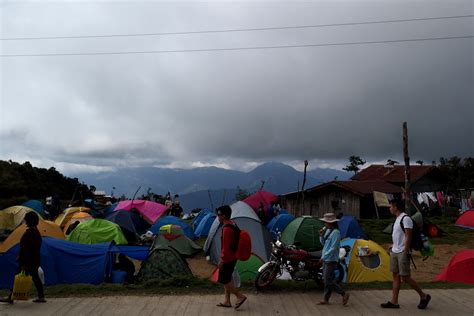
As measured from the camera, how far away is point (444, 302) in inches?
279

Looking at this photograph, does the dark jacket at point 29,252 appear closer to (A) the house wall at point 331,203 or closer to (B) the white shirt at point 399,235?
(B) the white shirt at point 399,235

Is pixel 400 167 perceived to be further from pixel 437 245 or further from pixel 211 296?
pixel 211 296

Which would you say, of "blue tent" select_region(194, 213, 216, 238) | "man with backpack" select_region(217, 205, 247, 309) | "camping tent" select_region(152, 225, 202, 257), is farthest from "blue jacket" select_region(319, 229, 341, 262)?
"blue tent" select_region(194, 213, 216, 238)

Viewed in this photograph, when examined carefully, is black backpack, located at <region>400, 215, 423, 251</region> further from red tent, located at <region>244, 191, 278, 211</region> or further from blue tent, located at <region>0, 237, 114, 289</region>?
red tent, located at <region>244, 191, 278, 211</region>

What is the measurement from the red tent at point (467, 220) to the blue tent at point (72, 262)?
2273 centimetres

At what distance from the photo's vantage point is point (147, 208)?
87.7 ft

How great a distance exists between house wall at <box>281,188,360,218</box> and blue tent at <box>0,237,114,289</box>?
20289mm

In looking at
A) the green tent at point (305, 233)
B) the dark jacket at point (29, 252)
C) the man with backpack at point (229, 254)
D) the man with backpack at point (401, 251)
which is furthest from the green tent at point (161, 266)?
the green tent at point (305, 233)

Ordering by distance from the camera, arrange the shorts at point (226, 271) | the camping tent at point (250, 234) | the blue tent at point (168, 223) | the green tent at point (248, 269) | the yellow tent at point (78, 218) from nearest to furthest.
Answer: the shorts at point (226, 271) < the green tent at point (248, 269) < the camping tent at point (250, 234) < the yellow tent at point (78, 218) < the blue tent at point (168, 223)

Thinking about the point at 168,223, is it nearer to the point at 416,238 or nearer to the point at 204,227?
the point at 204,227

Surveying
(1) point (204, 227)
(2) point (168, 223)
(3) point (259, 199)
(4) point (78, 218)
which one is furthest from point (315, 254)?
(3) point (259, 199)

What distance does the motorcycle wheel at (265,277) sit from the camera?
777cm

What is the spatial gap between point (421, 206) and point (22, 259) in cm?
3024

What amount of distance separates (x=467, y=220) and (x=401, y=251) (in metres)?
23.6
